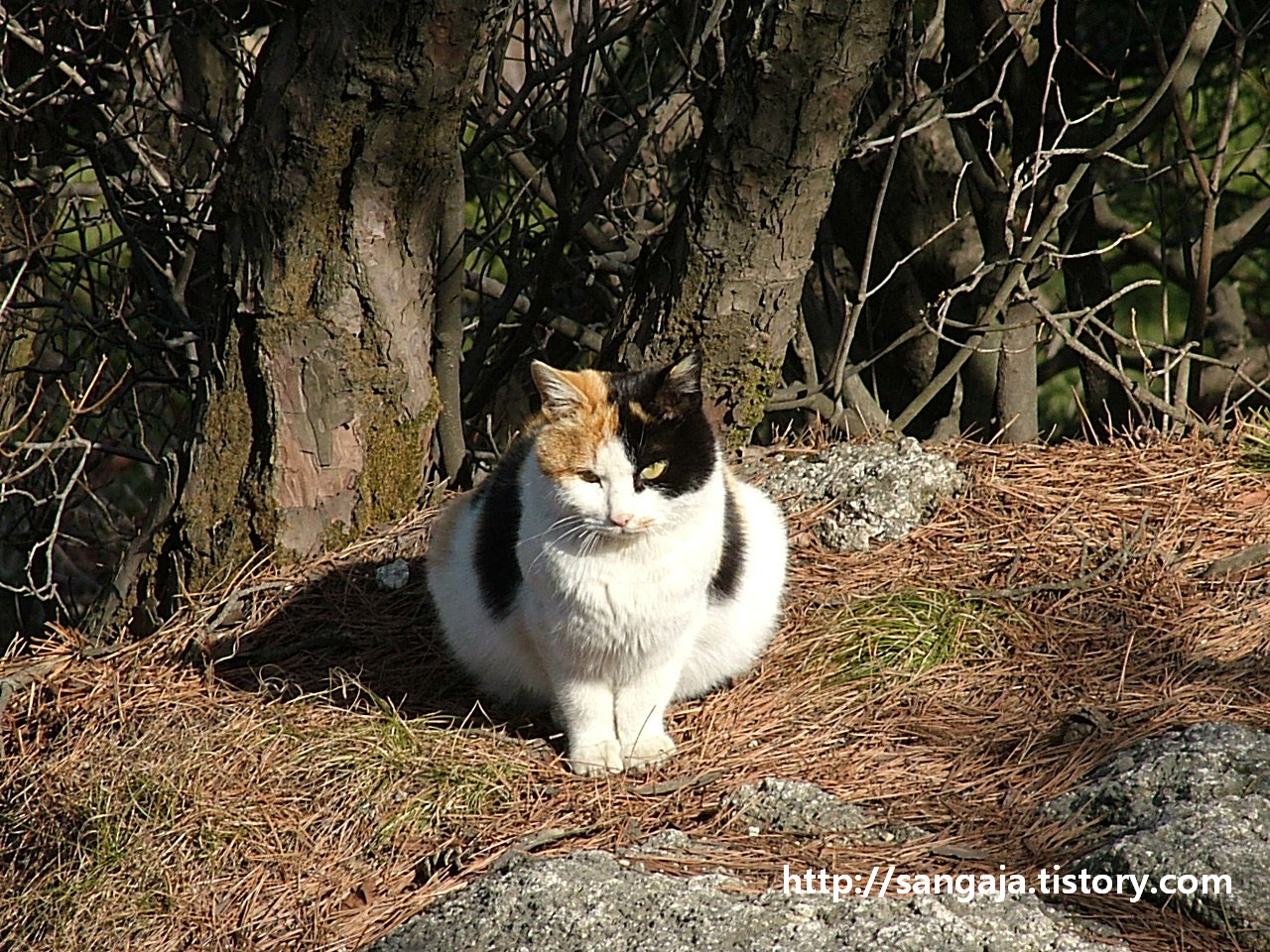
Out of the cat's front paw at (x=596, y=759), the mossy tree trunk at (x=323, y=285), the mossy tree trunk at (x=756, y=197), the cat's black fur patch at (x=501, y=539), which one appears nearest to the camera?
the cat's front paw at (x=596, y=759)

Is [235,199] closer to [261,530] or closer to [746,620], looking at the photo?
[261,530]

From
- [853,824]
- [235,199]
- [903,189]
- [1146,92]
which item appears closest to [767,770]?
[853,824]

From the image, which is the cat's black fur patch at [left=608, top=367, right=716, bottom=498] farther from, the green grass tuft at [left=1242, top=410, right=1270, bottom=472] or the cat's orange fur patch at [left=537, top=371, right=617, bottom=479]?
the green grass tuft at [left=1242, top=410, right=1270, bottom=472]

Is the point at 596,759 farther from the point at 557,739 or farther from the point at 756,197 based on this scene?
the point at 756,197

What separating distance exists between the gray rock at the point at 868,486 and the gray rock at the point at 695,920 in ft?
5.37

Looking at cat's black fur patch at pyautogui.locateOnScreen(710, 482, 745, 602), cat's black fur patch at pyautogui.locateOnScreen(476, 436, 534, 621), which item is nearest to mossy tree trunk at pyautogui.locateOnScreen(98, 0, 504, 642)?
cat's black fur patch at pyautogui.locateOnScreen(476, 436, 534, 621)

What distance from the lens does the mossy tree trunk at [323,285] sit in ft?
11.5

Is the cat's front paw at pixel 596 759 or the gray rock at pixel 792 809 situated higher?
the gray rock at pixel 792 809

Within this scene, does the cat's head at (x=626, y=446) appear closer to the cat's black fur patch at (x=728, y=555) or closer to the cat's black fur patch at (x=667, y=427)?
the cat's black fur patch at (x=667, y=427)

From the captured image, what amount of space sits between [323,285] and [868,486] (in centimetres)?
170

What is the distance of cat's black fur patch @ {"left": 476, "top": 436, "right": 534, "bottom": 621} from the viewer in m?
3.15

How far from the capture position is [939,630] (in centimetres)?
344

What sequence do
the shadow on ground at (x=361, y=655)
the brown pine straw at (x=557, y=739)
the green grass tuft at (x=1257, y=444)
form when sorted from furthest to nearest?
the green grass tuft at (x=1257, y=444) < the shadow on ground at (x=361, y=655) < the brown pine straw at (x=557, y=739)

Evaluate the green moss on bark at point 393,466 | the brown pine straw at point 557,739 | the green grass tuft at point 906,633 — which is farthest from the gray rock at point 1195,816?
the green moss on bark at point 393,466
